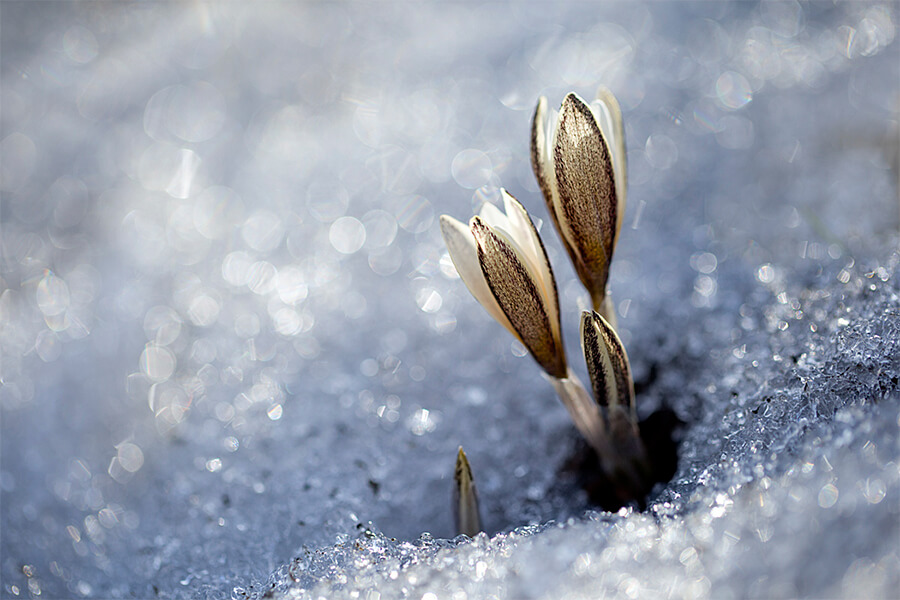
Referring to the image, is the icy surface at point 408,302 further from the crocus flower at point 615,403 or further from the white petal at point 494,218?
the white petal at point 494,218

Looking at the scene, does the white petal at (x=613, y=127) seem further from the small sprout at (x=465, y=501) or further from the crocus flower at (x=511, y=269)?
the small sprout at (x=465, y=501)

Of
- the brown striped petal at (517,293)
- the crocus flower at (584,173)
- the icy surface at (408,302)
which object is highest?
the crocus flower at (584,173)

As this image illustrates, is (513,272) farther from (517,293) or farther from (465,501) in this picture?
(465,501)

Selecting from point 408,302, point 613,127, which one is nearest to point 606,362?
point 613,127

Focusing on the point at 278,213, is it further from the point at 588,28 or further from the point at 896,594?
the point at 896,594

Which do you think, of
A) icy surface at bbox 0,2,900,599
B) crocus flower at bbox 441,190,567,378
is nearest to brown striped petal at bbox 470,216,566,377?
crocus flower at bbox 441,190,567,378

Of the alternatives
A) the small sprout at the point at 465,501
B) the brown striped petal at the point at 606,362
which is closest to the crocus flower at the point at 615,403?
the brown striped petal at the point at 606,362

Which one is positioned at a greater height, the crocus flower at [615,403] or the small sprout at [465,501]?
the crocus flower at [615,403]
